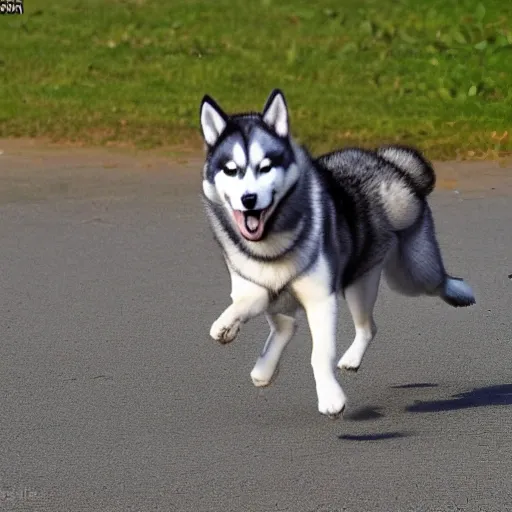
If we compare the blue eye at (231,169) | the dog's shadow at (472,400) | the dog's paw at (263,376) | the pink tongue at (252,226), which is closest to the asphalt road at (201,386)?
the dog's shadow at (472,400)

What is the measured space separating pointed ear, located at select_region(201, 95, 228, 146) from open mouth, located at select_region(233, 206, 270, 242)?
32cm

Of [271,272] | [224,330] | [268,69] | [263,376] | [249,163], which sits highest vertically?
[249,163]

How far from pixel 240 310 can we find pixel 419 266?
1152 millimetres

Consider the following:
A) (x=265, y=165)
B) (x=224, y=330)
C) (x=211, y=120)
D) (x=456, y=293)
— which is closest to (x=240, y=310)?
(x=224, y=330)

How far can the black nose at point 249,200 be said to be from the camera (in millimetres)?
6039

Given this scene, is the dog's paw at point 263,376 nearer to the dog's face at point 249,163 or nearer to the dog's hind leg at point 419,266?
the dog's face at point 249,163

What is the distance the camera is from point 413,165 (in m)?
7.23

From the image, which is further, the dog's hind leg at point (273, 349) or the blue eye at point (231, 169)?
the dog's hind leg at point (273, 349)

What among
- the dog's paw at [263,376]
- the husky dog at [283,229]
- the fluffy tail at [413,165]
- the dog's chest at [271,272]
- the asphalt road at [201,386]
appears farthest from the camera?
the fluffy tail at [413,165]

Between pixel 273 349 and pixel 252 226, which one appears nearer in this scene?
pixel 252 226

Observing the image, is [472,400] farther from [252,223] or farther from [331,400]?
[252,223]

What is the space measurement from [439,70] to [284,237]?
8.33 m

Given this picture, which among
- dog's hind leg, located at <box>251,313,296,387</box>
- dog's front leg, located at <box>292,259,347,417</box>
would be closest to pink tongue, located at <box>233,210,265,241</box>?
Answer: dog's front leg, located at <box>292,259,347,417</box>

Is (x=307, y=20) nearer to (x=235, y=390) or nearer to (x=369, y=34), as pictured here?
(x=369, y=34)
